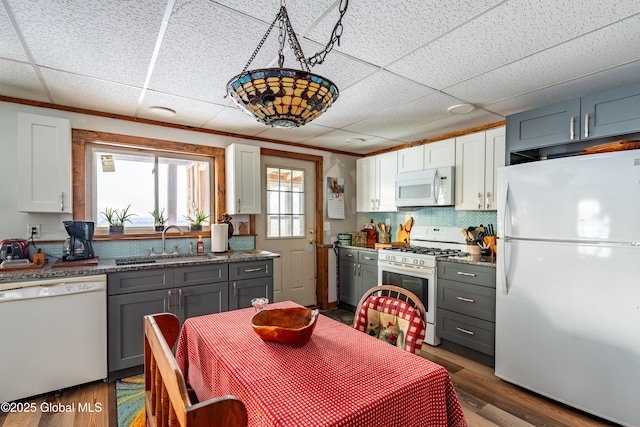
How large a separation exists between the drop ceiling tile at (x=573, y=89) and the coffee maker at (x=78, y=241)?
3.59 meters

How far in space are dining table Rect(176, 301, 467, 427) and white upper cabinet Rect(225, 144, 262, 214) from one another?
80.9 inches

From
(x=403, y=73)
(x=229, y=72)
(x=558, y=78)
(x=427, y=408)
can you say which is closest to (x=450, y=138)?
(x=558, y=78)

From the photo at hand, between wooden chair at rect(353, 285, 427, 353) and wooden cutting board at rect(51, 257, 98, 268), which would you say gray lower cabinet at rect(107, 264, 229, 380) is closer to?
wooden cutting board at rect(51, 257, 98, 268)

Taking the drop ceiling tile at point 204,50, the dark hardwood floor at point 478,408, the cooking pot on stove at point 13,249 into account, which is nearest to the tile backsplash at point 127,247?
the cooking pot on stove at point 13,249

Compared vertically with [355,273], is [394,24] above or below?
above

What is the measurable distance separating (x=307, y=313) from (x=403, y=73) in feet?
5.42

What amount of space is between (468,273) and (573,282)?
2.64 feet

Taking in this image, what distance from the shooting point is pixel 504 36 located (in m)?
1.66

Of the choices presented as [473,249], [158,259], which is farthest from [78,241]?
[473,249]

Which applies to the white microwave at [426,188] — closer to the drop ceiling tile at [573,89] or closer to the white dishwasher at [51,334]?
the drop ceiling tile at [573,89]

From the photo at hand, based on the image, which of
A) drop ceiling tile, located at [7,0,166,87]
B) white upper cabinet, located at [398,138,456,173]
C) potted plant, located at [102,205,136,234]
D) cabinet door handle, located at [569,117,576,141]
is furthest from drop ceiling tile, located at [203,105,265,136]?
cabinet door handle, located at [569,117,576,141]

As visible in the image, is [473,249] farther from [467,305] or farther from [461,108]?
[461,108]

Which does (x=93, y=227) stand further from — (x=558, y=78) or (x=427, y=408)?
(x=558, y=78)

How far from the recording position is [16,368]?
2.15m
